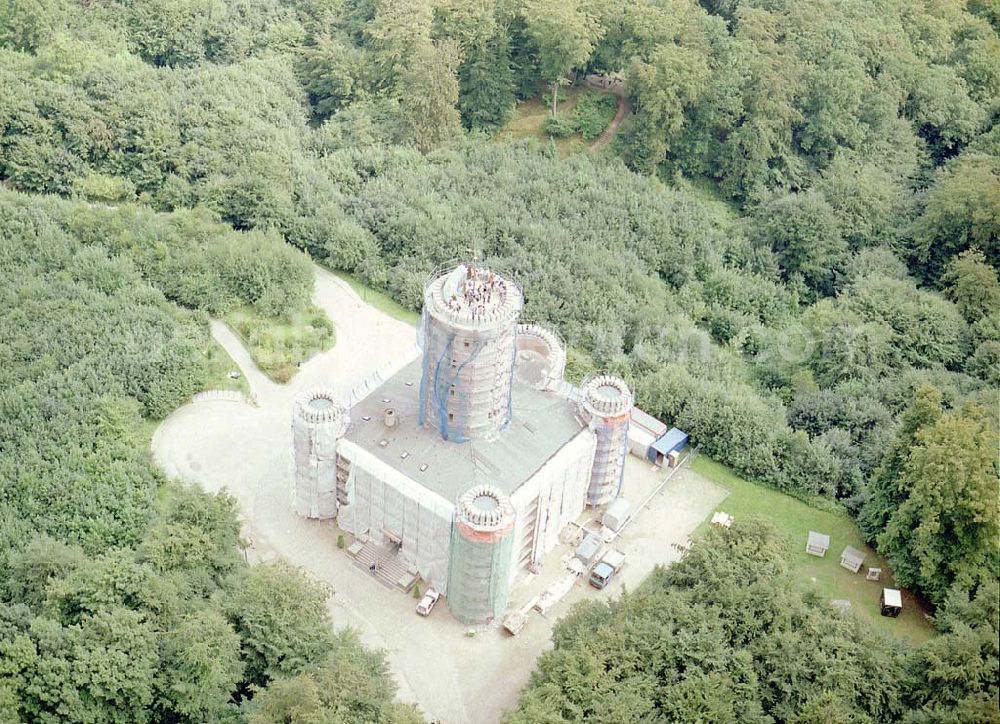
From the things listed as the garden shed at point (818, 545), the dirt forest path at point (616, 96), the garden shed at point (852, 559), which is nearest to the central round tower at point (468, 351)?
the garden shed at point (818, 545)

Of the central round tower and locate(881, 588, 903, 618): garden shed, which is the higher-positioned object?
the central round tower

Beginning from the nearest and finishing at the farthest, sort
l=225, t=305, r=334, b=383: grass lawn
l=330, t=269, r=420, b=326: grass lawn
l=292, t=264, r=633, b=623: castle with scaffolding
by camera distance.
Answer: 1. l=292, t=264, r=633, b=623: castle with scaffolding
2. l=225, t=305, r=334, b=383: grass lawn
3. l=330, t=269, r=420, b=326: grass lawn

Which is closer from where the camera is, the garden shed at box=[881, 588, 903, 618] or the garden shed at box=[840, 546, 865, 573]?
the garden shed at box=[881, 588, 903, 618]

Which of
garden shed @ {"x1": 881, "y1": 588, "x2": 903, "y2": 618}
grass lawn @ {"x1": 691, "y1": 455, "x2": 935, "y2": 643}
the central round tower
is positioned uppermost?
the central round tower

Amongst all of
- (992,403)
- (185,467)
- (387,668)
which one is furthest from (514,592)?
(992,403)

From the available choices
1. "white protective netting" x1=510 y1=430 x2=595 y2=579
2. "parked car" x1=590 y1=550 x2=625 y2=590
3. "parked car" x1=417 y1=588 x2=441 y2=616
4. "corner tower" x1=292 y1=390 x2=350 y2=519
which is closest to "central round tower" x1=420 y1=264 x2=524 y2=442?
"white protective netting" x1=510 y1=430 x2=595 y2=579

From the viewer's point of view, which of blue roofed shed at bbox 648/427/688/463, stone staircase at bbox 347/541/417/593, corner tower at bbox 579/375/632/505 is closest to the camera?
stone staircase at bbox 347/541/417/593

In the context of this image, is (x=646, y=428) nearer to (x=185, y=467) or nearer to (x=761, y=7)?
(x=185, y=467)

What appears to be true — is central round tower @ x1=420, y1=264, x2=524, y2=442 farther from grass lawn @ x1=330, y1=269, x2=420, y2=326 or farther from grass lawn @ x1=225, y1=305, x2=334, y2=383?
grass lawn @ x1=330, y1=269, x2=420, y2=326
